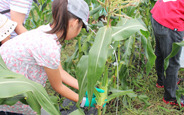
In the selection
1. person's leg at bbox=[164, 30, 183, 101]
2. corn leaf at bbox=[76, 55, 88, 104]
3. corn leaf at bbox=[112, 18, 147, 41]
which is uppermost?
corn leaf at bbox=[112, 18, 147, 41]

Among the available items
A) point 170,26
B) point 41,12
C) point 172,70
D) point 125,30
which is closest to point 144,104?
point 172,70

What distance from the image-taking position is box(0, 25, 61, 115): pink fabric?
97 cm

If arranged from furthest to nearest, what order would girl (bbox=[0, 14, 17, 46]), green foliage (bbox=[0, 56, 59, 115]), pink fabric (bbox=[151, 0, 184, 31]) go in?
pink fabric (bbox=[151, 0, 184, 31]), girl (bbox=[0, 14, 17, 46]), green foliage (bbox=[0, 56, 59, 115])

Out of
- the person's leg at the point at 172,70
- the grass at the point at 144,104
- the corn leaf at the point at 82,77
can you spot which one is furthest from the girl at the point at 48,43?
the person's leg at the point at 172,70

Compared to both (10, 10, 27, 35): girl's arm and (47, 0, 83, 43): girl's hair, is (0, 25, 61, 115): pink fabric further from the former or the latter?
(10, 10, 27, 35): girl's arm

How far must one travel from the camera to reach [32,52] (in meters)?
0.97

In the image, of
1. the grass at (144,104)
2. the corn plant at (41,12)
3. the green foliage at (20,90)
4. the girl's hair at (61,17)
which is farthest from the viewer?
the corn plant at (41,12)

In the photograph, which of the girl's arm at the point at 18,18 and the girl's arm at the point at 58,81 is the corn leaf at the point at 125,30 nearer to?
the girl's arm at the point at 58,81

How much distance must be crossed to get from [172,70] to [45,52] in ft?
4.32

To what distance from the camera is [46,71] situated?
1.04m

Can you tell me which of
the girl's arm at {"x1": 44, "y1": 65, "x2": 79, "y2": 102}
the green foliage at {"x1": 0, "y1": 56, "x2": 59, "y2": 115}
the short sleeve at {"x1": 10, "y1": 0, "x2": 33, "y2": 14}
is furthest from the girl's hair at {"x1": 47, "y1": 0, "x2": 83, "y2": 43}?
the short sleeve at {"x1": 10, "y1": 0, "x2": 33, "y2": 14}

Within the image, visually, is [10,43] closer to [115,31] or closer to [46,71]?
[46,71]

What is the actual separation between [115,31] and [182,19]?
853 mm

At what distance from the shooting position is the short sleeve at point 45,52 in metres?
0.96
